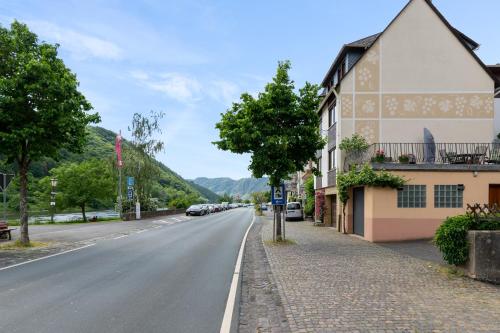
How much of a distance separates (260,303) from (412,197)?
13.3 metres

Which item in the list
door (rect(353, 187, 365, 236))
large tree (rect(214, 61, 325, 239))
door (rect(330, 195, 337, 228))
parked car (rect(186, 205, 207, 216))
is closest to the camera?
large tree (rect(214, 61, 325, 239))

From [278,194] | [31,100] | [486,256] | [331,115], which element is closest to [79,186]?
[331,115]

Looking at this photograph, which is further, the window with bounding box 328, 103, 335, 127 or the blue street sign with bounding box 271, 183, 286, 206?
the window with bounding box 328, 103, 335, 127

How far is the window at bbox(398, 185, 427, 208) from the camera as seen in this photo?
738 inches

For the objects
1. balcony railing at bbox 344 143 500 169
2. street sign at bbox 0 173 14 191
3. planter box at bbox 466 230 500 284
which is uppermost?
balcony railing at bbox 344 143 500 169

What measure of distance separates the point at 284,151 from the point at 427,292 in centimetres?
933

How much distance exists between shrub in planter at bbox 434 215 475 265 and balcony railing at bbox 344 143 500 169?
9.18m

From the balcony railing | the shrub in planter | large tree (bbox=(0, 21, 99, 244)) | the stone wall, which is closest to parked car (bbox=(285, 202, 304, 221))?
the balcony railing

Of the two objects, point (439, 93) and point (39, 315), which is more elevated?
point (439, 93)

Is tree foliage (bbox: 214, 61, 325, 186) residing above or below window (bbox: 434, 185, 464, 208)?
above

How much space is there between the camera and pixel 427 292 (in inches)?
317

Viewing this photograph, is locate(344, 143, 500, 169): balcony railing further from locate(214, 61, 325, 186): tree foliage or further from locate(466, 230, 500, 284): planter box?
locate(466, 230, 500, 284): planter box

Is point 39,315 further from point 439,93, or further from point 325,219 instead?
point 325,219

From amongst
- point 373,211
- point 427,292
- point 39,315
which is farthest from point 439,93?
point 39,315
